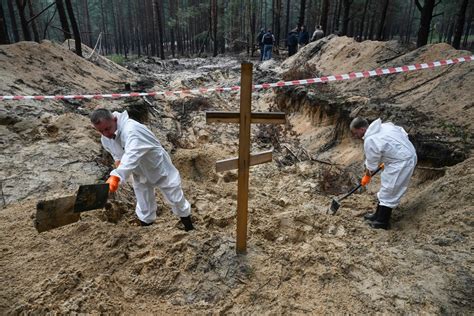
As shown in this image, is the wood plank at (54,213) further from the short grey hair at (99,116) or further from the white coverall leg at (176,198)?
the white coverall leg at (176,198)

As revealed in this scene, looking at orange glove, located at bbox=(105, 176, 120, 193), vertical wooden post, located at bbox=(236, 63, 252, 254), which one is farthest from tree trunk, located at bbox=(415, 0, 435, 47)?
orange glove, located at bbox=(105, 176, 120, 193)

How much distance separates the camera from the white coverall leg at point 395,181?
3.89m

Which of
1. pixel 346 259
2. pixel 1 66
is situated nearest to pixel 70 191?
pixel 346 259

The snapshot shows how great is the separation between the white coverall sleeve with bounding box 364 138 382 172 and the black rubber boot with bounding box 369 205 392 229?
54 centimetres

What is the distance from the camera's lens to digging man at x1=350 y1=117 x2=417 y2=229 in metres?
3.90

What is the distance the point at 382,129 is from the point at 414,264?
1843mm

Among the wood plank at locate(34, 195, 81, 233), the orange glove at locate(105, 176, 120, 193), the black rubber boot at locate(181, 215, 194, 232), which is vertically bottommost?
the black rubber boot at locate(181, 215, 194, 232)

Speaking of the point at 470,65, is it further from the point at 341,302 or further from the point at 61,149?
the point at 61,149

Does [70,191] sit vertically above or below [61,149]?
below

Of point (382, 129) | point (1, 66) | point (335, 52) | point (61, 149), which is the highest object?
point (335, 52)

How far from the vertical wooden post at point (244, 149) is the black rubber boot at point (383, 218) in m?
1.99

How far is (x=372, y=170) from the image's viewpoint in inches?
164

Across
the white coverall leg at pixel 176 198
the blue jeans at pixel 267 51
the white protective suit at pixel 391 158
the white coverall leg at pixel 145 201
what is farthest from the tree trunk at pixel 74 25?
the white protective suit at pixel 391 158

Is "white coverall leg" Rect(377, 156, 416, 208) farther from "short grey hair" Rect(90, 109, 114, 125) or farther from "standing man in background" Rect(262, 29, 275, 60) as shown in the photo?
"standing man in background" Rect(262, 29, 275, 60)
